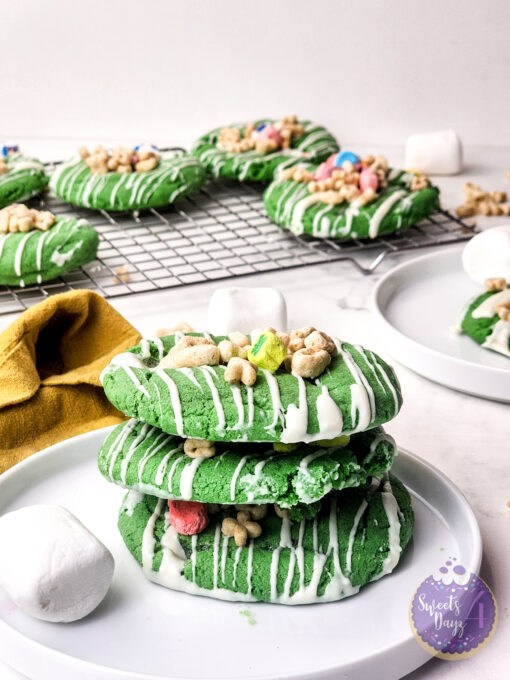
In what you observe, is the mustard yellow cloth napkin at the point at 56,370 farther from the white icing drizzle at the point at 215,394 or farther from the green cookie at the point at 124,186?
the green cookie at the point at 124,186

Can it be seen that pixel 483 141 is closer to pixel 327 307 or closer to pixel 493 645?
pixel 327 307

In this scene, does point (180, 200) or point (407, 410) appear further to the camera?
point (180, 200)

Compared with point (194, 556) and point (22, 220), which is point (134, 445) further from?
point (22, 220)

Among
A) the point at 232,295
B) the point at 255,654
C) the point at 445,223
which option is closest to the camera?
the point at 255,654

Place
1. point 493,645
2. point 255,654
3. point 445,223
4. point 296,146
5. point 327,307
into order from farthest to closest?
point 296,146 < point 445,223 < point 327,307 < point 493,645 < point 255,654

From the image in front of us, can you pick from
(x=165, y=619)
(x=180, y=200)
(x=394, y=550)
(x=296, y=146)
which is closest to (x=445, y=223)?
(x=296, y=146)

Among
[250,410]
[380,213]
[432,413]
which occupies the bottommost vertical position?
[432,413]

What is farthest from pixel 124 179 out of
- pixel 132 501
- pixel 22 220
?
pixel 132 501

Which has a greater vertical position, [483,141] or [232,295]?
[232,295]
